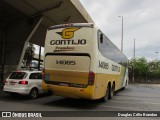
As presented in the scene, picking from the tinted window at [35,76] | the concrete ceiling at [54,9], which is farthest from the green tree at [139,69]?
the tinted window at [35,76]

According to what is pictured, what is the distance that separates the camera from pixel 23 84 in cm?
1276

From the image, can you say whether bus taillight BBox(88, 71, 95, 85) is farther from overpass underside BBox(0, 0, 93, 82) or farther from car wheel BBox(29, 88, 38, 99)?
overpass underside BBox(0, 0, 93, 82)

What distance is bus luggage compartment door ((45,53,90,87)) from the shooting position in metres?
11.0

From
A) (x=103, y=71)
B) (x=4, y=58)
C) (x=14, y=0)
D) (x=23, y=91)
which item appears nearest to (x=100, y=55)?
(x=103, y=71)

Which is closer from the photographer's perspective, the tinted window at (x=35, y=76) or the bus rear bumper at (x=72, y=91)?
the bus rear bumper at (x=72, y=91)

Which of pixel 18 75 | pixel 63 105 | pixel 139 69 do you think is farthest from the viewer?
pixel 139 69

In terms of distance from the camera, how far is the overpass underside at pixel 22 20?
21.5 metres

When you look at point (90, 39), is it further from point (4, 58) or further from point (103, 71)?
point (4, 58)

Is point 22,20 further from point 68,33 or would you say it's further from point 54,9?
point 68,33

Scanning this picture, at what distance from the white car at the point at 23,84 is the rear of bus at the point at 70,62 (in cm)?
146

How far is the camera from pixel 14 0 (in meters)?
19.6

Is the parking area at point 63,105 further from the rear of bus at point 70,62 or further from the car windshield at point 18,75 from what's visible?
the car windshield at point 18,75

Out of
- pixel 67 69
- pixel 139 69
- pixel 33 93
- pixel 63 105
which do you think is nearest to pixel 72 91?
pixel 67 69

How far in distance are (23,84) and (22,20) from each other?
13.4 metres
